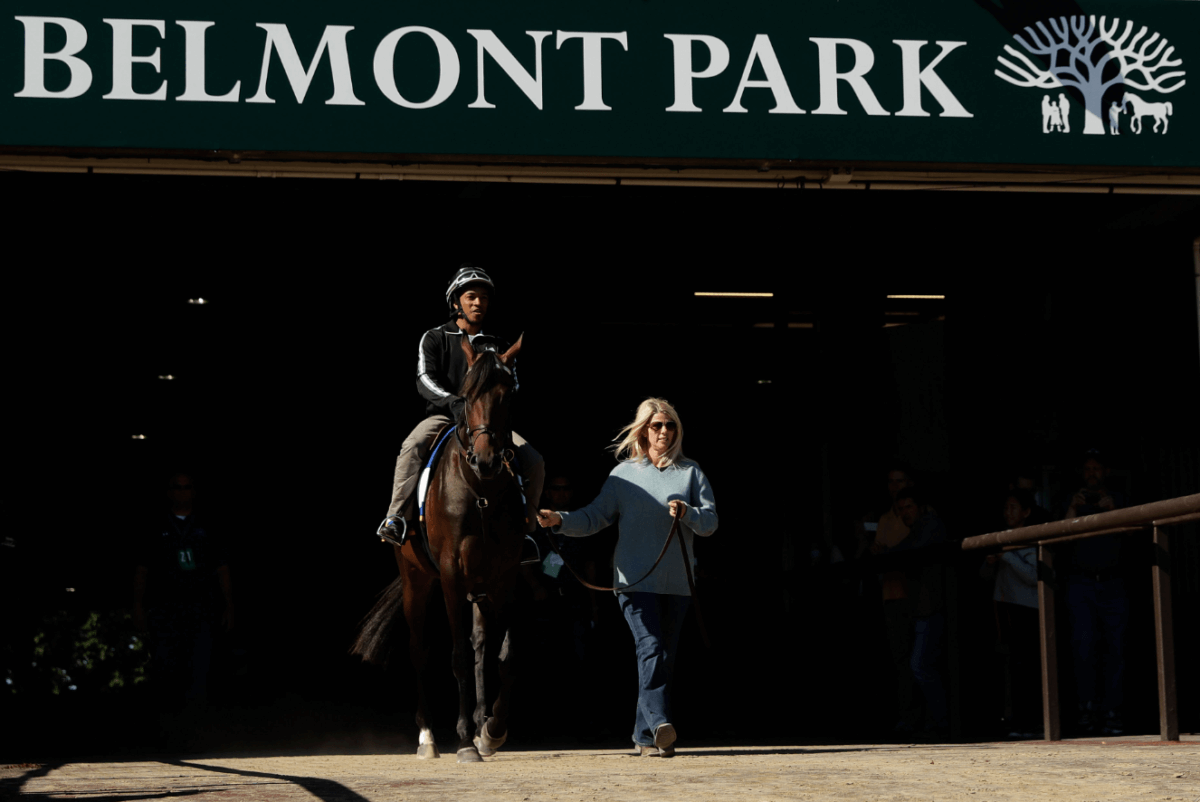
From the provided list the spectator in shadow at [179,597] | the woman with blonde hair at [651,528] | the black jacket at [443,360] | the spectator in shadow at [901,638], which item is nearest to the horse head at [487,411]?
the woman with blonde hair at [651,528]

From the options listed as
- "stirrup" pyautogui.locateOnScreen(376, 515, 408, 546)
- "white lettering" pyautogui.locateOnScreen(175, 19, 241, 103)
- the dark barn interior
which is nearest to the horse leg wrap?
"stirrup" pyautogui.locateOnScreen(376, 515, 408, 546)

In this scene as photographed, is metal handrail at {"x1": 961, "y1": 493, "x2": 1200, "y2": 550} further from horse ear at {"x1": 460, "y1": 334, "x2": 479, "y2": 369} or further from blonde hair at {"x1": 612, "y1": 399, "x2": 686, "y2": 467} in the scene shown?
horse ear at {"x1": 460, "y1": 334, "x2": 479, "y2": 369}

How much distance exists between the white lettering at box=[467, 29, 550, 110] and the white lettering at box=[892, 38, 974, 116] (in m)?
2.00

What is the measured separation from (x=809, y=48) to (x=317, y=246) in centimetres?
763

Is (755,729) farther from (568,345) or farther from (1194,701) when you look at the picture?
(568,345)

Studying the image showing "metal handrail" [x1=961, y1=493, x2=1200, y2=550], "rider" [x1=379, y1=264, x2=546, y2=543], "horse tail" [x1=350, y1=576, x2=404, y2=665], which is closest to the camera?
"metal handrail" [x1=961, y1=493, x2=1200, y2=550]

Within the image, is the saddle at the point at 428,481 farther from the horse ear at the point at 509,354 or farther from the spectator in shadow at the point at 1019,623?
the spectator in shadow at the point at 1019,623

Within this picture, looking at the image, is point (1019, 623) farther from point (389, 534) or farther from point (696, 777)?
point (696, 777)

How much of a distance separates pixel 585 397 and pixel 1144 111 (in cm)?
1145

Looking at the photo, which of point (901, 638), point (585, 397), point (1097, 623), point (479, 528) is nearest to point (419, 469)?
point (479, 528)

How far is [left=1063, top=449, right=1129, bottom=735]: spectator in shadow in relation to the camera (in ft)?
30.2

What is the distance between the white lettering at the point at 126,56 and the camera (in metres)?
7.53

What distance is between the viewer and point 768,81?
7.91 meters

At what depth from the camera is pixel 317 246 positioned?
14.4 meters
